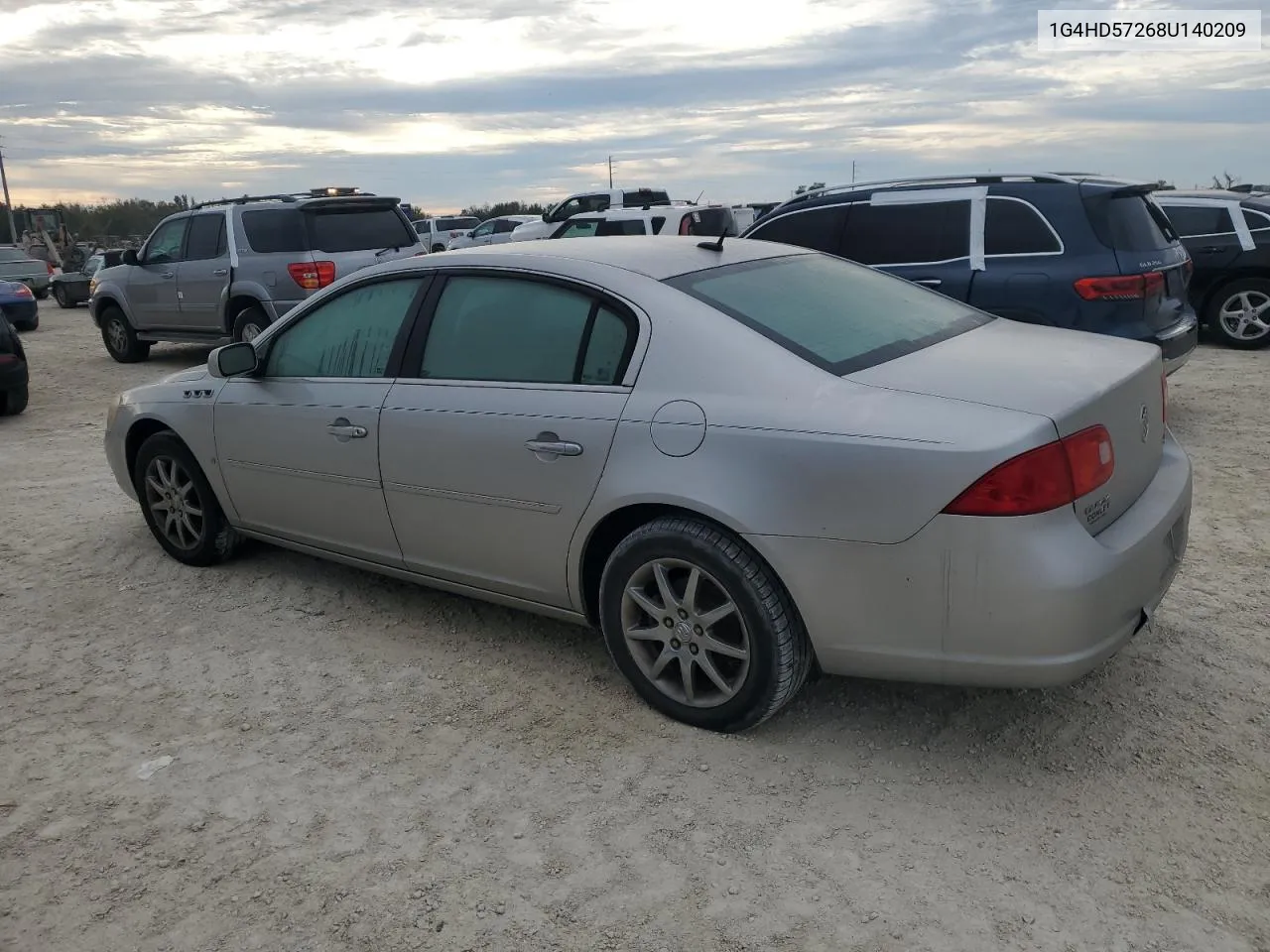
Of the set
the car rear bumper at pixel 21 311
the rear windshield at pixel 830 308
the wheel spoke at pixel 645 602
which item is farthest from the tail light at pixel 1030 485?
the car rear bumper at pixel 21 311

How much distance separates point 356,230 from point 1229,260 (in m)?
8.97

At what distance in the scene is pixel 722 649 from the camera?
3160 millimetres

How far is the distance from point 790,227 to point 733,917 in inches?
243

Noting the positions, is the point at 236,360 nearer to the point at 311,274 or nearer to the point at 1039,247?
the point at 1039,247

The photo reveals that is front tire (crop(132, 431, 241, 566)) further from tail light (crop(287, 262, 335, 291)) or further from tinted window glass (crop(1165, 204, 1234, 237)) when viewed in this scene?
tinted window glass (crop(1165, 204, 1234, 237))

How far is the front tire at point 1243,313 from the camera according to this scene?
1038cm

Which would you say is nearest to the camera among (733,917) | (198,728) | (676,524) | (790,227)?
(733,917)

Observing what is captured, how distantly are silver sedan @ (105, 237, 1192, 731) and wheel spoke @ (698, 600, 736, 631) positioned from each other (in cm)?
1

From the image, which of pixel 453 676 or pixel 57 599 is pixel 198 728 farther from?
pixel 57 599

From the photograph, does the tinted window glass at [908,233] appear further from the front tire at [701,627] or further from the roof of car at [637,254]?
the front tire at [701,627]

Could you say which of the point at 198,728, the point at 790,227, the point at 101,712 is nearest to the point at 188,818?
the point at 198,728

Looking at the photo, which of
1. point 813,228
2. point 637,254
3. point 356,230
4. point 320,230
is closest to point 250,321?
point 320,230

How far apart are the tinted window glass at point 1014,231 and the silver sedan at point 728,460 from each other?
304cm

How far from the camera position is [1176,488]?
3.31 metres
